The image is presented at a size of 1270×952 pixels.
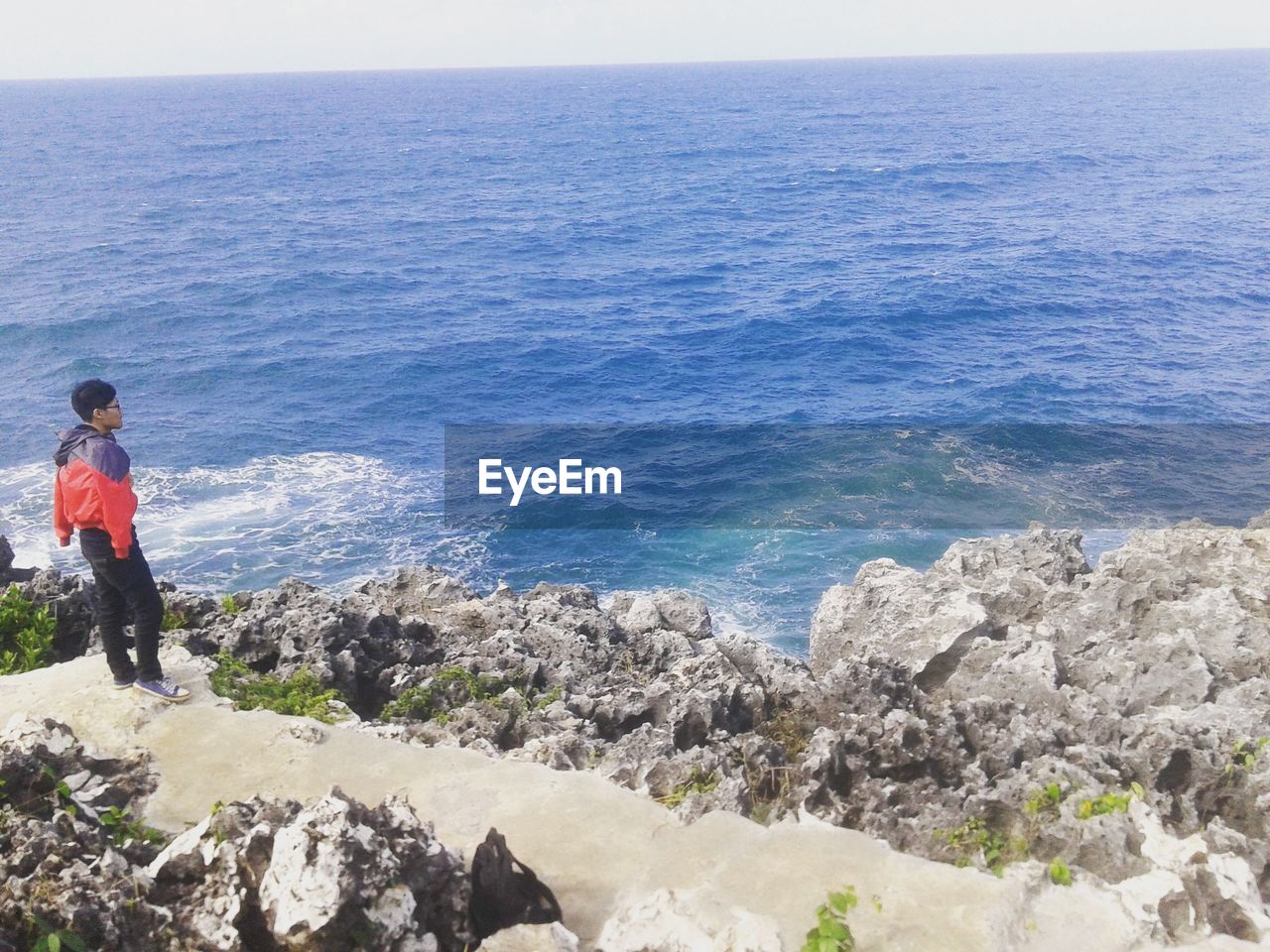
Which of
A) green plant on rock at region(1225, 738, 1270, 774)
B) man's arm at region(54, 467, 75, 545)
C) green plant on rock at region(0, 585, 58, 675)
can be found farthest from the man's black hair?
green plant on rock at region(1225, 738, 1270, 774)

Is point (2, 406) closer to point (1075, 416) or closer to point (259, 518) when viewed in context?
point (259, 518)

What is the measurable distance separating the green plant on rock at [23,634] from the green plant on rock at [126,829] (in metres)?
5.41

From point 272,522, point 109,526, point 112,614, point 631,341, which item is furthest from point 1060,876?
point 631,341

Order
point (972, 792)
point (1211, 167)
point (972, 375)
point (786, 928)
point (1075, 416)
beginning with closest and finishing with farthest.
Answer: point (786, 928) < point (972, 792) < point (1075, 416) < point (972, 375) < point (1211, 167)

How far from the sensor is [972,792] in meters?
11.6

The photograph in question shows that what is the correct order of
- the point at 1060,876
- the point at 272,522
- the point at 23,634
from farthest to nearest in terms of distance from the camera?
the point at 272,522 → the point at 23,634 → the point at 1060,876

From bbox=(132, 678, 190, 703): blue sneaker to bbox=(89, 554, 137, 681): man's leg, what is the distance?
8.8 inches

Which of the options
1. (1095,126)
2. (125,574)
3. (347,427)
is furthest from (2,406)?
(1095,126)

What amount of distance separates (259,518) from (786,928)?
31316 mm

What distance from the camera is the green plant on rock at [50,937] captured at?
7.48m

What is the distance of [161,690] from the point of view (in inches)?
471

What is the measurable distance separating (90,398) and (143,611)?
8.63ft

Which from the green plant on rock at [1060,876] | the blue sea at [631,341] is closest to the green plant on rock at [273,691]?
the green plant on rock at [1060,876]

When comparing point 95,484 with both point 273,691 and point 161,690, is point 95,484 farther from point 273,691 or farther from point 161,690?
point 273,691
